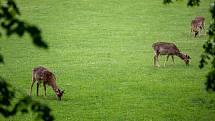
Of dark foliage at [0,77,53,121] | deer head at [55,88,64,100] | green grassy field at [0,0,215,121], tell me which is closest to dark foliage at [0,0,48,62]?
dark foliage at [0,77,53,121]

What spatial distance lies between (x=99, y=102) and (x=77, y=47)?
598 inches

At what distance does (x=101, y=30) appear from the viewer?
132ft

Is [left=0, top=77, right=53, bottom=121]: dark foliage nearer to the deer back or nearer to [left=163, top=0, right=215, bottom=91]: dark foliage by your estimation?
[left=163, top=0, right=215, bottom=91]: dark foliage

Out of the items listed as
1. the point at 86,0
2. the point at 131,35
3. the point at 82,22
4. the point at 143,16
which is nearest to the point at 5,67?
the point at 131,35

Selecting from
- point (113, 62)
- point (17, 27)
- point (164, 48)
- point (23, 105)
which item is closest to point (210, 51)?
point (23, 105)

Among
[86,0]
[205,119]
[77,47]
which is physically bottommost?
[205,119]

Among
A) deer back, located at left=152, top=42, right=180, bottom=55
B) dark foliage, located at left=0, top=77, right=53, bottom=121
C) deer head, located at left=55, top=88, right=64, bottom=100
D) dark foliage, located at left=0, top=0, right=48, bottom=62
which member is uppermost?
dark foliage, located at left=0, top=0, right=48, bottom=62

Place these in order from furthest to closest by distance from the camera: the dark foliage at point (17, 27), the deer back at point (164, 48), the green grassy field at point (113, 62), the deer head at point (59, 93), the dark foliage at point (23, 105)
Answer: the deer back at point (164, 48) < the deer head at point (59, 93) < the green grassy field at point (113, 62) < the dark foliage at point (23, 105) < the dark foliage at point (17, 27)

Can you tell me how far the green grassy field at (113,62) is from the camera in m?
18.3

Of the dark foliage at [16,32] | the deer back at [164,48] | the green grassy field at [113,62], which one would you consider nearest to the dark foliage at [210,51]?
the dark foliage at [16,32]

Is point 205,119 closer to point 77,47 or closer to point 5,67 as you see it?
point 5,67

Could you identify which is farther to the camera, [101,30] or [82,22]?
[82,22]

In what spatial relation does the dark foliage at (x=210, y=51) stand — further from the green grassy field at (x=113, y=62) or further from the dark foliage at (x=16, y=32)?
the green grassy field at (x=113, y=62)

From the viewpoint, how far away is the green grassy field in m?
18.3
